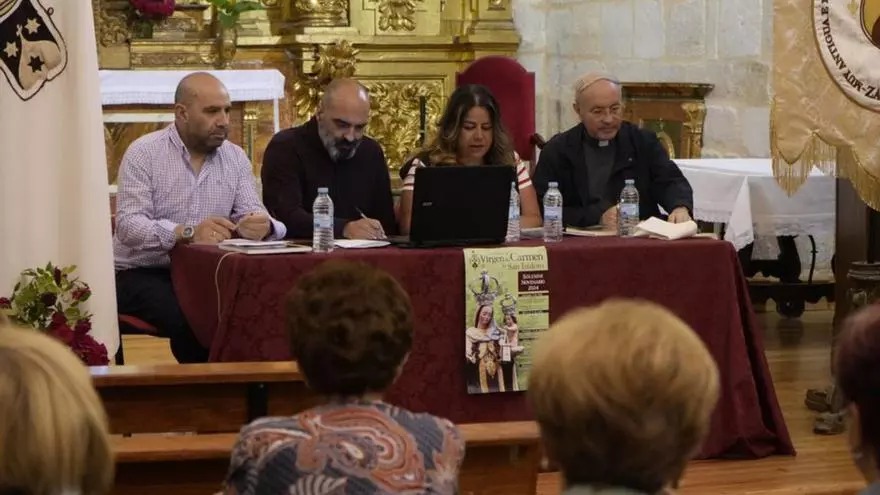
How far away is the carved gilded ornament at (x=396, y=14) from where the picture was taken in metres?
10.1

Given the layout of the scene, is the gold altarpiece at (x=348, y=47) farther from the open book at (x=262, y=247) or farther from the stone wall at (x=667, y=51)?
the open book at (x=262, y=247)

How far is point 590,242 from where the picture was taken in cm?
490

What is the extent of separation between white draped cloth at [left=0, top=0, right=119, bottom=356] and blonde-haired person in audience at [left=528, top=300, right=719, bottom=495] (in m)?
2.59

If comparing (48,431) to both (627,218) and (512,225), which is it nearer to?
(512,225)

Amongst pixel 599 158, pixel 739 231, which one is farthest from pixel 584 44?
pixel 599 158

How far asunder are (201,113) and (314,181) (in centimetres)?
45

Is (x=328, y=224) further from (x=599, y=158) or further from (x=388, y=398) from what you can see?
(x=599, y=158)

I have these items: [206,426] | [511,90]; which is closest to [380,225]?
[206,426]

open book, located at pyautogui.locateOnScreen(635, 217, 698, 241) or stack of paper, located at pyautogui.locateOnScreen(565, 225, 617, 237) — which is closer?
open book, located at pyautogui.locateOnScreen(635, 217, 698, 241)

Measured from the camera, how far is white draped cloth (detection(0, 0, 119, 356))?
4098 millimetres

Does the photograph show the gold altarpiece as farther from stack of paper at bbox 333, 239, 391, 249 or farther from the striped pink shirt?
stack of paper at bbox 333, 239, 391, 249

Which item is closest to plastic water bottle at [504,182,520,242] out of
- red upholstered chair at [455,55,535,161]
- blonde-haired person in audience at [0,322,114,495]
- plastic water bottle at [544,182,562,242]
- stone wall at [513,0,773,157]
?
plastic water bottle at [544,182,562,242]

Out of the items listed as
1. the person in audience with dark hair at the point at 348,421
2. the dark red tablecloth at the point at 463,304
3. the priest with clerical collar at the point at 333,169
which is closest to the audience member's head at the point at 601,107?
the dark red tablecloth at the point at 463,304

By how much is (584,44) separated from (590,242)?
5.66 meters
